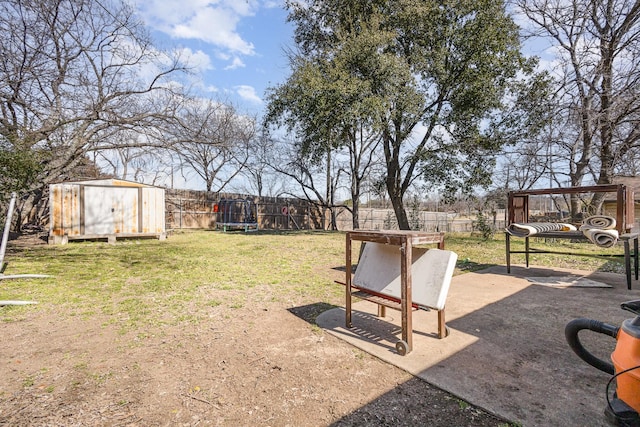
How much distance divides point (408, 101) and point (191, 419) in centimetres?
1091

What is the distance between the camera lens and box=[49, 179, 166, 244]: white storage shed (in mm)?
8422

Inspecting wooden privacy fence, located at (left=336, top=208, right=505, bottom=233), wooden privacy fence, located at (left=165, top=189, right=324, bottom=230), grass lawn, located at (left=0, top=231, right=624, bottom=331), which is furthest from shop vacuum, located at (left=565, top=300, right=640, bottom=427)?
wooden privacy fence, located at (left=336, top=208, right=505, bottom=233)

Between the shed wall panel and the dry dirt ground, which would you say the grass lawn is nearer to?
the dry dirt ground

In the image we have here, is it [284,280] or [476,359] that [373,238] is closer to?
[476,359]

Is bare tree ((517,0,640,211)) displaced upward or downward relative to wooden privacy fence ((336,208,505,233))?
upward

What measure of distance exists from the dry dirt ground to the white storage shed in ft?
22.9

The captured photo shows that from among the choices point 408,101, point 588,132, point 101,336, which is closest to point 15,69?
point 101,336

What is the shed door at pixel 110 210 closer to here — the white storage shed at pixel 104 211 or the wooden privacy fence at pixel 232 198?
the white storage shed at pixel 104 211

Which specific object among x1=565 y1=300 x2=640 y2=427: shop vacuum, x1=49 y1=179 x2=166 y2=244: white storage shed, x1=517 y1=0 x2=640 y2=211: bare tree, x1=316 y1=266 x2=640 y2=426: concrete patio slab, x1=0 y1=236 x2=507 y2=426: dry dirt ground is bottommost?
x1=0 y1=236 x2=507 y2=426: dry dirt ground

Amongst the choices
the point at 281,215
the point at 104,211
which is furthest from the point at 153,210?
the point at 281,215

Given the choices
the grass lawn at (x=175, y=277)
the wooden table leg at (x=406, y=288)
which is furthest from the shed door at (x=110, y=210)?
the wooden table leg at (x=406, y=288)

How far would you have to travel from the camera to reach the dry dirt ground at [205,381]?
165 centimetres

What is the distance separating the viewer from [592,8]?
7.35m

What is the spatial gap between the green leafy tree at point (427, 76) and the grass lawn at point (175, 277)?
4798mm
